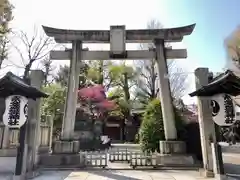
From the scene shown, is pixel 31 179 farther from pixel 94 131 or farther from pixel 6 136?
pixel 94 131

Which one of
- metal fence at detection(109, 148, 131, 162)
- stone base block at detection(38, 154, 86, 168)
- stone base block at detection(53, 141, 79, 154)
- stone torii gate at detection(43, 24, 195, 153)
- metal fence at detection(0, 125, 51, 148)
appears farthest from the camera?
metal fence at detection(109, 148, 131, 162)

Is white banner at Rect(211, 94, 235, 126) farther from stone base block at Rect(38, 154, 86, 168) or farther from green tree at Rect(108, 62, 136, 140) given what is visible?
green tree at Rect(108, 62, 136, 140)

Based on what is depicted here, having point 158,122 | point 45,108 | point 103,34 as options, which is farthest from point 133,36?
point 45,108

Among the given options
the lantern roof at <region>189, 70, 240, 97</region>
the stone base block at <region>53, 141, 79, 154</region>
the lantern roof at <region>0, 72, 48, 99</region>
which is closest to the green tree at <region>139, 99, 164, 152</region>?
the stone base block at <region>53, 141, 79, 154</region>

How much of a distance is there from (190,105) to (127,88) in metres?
9.42

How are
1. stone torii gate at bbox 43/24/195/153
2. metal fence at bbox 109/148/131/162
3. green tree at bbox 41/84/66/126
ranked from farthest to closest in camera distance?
green tree at bbox 41/84/66/126, metal fence at bbox 109/148/131/162, stone torii gate at bbox 43/24/195/153

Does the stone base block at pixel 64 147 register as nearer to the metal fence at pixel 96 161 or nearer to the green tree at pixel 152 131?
the metal fence at pixel 96 161

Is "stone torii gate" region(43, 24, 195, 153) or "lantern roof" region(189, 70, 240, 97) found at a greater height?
"stone torii gate" region(43, 24, 195, 153)

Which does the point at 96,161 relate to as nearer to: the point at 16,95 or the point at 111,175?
the point at 111,175

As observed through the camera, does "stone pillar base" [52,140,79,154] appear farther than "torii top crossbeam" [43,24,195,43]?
No

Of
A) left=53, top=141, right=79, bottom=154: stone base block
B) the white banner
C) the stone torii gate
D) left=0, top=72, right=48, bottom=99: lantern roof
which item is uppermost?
the stone torii gate

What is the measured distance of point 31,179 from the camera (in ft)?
26.1

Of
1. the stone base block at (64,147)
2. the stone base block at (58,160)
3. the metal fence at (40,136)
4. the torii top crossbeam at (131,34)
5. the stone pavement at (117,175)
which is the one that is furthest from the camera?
the torii top crossbeam at (131,34)

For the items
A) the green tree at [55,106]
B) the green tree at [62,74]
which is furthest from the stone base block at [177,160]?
the green tree at [62,74]
